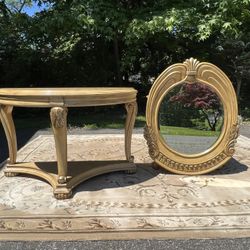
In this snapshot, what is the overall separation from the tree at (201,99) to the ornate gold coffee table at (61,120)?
20.7 inches

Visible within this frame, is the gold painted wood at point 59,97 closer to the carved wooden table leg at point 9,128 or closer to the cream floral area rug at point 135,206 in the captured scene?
the carved wooden table leg at point 9,128

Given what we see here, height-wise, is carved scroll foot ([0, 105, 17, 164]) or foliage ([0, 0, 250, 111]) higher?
foliage ([0, 0, 250, 111])

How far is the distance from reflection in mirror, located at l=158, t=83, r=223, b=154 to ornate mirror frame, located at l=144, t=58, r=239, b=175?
0.16 feet

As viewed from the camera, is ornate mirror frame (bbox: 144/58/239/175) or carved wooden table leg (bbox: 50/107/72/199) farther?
ornate mirror frame (bbox: 144/58/239/175)

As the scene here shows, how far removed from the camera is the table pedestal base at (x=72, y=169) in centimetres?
385

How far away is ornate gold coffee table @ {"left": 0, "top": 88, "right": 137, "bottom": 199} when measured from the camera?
11.4ft

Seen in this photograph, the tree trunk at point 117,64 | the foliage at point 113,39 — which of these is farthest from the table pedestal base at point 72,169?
the tree trunk at point 117,64

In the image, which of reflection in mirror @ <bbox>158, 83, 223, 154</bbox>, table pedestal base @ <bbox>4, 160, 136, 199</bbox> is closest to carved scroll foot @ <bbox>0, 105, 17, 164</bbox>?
table pedestal base @ <bbox>4, 160, 136, 199</bbox>

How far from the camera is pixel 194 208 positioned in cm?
333

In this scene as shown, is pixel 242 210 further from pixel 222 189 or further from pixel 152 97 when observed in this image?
pixel 152 97

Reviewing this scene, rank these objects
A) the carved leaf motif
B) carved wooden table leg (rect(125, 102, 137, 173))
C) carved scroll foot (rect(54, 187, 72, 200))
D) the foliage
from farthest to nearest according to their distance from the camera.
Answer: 1. the foliage
2. carved wooden table leg (rect(125, 102, 137, 173))
3. carved scroll foot (rect(54, 187, 72, 200))
4. the carved leaf motif

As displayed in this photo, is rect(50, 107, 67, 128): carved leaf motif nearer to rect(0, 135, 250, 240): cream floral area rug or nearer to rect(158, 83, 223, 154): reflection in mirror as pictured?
rect(0, 135, 250, 240): cream floral area rug

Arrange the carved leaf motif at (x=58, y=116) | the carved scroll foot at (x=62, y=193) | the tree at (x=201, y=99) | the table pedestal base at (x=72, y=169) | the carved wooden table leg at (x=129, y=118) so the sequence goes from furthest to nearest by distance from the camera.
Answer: the tree at (x=201, y=99) < the carved wooden table leg at (x=129, y=118) < the table pedestal base at (x=72, y=169) < the carved scroll foot at (x=62, y=193) < the carved leaf motif at (x=58, y=116)

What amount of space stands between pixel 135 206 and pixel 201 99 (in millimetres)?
1421
